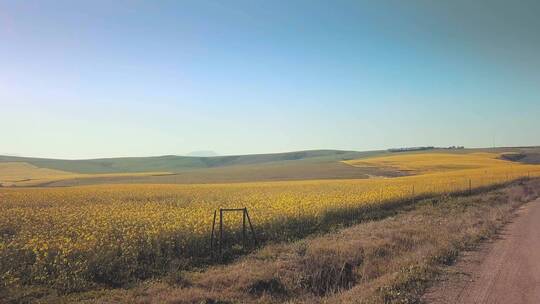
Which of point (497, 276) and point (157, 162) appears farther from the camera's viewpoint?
point (157, 162)

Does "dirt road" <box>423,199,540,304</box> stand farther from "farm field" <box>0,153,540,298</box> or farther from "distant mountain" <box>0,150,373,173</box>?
"distant mountain" <box>0,150,373,173</box>

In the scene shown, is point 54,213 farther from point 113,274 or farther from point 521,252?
point 521,252

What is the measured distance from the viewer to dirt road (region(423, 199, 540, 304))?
900 cm

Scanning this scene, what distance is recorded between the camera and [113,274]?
447 inches

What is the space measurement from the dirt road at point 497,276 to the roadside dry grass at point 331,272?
1.49ft

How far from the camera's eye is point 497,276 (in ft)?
34.8

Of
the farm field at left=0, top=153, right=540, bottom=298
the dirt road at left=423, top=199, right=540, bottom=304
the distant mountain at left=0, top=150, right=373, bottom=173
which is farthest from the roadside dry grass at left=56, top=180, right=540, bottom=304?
the distant mountain at left=0, top=150, right=373, bottom=173

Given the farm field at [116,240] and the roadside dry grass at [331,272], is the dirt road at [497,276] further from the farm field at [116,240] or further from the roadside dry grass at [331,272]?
the farm field at [116,240]

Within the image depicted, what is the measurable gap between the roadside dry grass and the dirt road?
1.49ft

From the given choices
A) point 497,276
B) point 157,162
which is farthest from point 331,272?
point 157,162

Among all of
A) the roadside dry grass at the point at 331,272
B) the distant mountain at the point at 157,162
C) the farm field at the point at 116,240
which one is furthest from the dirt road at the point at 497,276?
the distant mountain at the point at 157,162

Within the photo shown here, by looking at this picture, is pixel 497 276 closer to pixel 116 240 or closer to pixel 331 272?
pixel 331 272

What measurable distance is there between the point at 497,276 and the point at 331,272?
12.6 feet

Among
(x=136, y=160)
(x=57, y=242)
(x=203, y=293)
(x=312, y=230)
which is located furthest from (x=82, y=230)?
(x=136, y=160)
